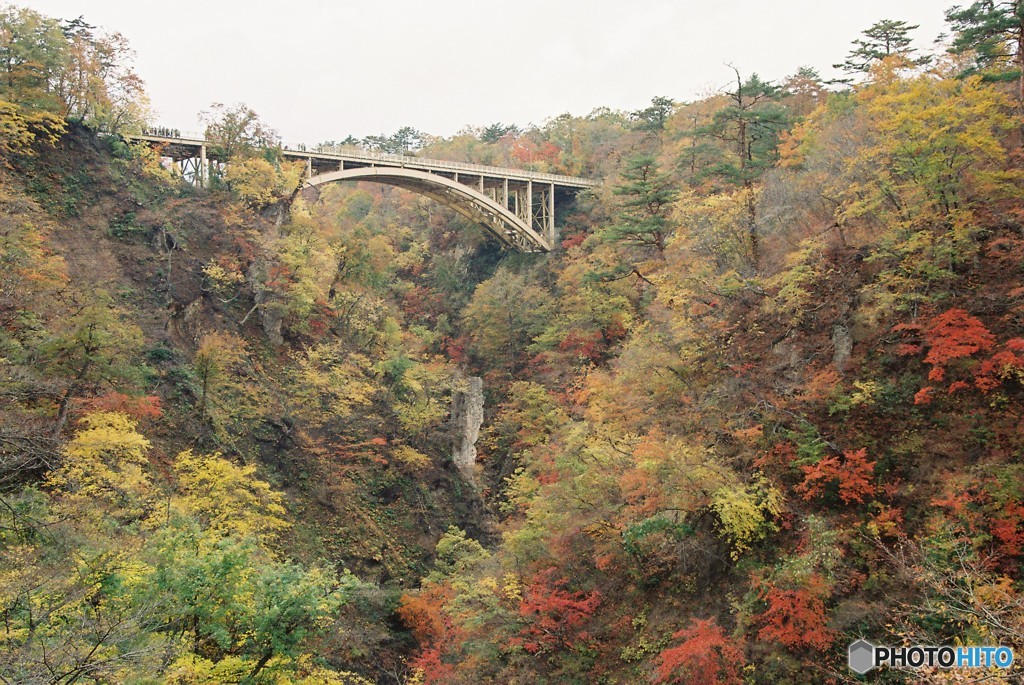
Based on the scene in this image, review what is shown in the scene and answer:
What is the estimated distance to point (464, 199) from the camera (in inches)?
1414

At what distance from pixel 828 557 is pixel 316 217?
87.5ft

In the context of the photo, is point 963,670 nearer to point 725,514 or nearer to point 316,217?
point 725,514

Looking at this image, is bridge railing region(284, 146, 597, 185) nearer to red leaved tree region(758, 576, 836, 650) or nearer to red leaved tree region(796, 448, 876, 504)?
red leaved tree region(796, 448, 876, 504)

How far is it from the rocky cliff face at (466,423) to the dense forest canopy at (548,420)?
1.62 feet

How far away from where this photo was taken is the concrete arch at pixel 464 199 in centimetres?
3209

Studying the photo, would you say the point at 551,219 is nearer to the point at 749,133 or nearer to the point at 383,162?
the point at 383,162

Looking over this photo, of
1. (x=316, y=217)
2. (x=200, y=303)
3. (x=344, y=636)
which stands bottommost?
(x=344, y=636)

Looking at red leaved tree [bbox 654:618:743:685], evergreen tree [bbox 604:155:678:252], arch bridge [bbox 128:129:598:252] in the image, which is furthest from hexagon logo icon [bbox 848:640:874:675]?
arch bridge [bbox 128:129:598:252]

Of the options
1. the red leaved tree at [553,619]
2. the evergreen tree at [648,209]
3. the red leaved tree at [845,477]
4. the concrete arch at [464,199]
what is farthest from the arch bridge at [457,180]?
the red leaved tree at [845,477]

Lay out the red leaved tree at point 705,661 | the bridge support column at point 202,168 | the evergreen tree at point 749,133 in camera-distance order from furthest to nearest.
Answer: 1. the bridge support column at point 202,168
2. the evergreen tree at point 749,133
3. the red leaved tree at point 705,661

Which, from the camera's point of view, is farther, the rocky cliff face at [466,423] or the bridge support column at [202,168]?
the bridge support column at [202,168]

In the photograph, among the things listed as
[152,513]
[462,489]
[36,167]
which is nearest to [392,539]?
[462,489]

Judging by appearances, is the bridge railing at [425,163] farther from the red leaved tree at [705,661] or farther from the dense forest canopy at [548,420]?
the red leaved tree at [705,661]

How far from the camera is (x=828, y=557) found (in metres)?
12.0
